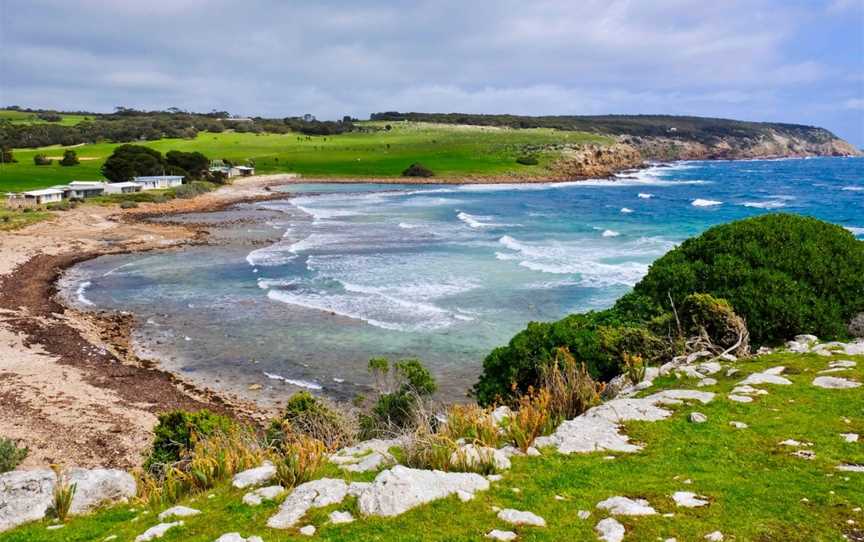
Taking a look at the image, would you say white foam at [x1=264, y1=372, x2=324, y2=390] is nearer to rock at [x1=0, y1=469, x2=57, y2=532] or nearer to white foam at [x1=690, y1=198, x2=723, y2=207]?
rock at [x1=0, y1=469, x2=57, y2=532]

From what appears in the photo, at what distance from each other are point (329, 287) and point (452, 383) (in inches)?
626

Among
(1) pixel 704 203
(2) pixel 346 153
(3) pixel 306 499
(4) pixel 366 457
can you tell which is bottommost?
(4) pixel 366 457

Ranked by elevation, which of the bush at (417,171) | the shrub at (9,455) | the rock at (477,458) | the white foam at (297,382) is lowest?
the white foam at (297,382)

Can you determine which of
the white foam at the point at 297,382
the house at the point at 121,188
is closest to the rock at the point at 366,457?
the white foam at the point at 297,382

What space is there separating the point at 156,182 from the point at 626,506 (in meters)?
92.5

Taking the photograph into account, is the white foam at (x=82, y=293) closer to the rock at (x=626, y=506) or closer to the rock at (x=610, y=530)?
the rock at (x=626, y=506)

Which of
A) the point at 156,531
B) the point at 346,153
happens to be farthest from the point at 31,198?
the point at 346,153

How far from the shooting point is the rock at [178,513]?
7.40 metres

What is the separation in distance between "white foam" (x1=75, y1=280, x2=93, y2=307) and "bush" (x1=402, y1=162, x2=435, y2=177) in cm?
8851

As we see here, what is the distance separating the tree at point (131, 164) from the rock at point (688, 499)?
317 feet

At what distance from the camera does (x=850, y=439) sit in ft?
27.3

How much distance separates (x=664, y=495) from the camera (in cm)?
696

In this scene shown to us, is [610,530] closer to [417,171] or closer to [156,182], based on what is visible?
[156,182]

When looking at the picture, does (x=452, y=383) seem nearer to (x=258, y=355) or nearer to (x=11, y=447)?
(x=258, y=355)
